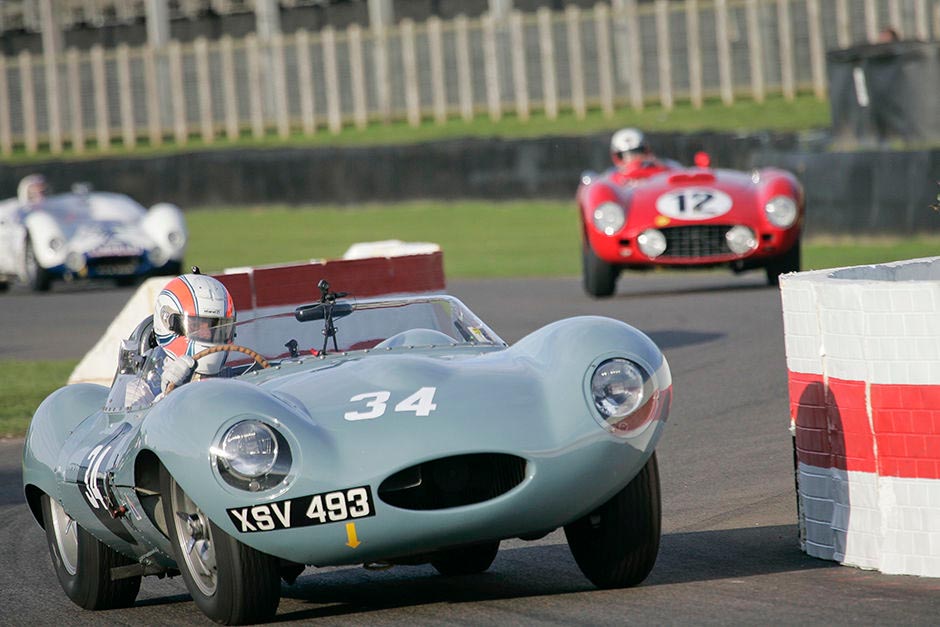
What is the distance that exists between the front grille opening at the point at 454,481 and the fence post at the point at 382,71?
24.8m

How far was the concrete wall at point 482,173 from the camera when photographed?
16.7 meters

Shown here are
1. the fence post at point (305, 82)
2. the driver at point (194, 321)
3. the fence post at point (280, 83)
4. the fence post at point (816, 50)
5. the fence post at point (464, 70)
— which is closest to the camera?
the driver at point (194, 321)

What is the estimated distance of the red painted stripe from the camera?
5332 mm

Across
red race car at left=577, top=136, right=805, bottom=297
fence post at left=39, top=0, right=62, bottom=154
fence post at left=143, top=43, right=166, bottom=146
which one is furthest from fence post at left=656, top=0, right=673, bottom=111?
fence post at left=39, top=0, right=62, bottom=154

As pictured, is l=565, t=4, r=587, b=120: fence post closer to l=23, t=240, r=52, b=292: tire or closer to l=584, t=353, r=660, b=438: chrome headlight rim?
l=23, t=240, r=52, b=292: tire

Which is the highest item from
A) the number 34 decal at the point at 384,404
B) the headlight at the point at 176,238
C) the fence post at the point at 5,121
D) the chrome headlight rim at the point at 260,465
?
the fence post at the point at 5,121

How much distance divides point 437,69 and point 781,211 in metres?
14.4

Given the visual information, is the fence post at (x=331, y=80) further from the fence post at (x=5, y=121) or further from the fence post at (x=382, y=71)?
the fence post at (x=5, y=121)

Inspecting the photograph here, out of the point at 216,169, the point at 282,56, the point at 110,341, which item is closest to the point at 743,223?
the point at 110,341

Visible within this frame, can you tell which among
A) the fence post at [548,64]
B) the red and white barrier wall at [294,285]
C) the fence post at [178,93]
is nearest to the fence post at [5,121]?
the fence post at [178,93]

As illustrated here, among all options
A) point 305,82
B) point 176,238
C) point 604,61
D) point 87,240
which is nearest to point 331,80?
point 305,82

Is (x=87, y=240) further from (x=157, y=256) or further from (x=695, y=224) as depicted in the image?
(x=695, y=224)

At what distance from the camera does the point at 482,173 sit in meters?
25.4

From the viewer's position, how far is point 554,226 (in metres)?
24.8
